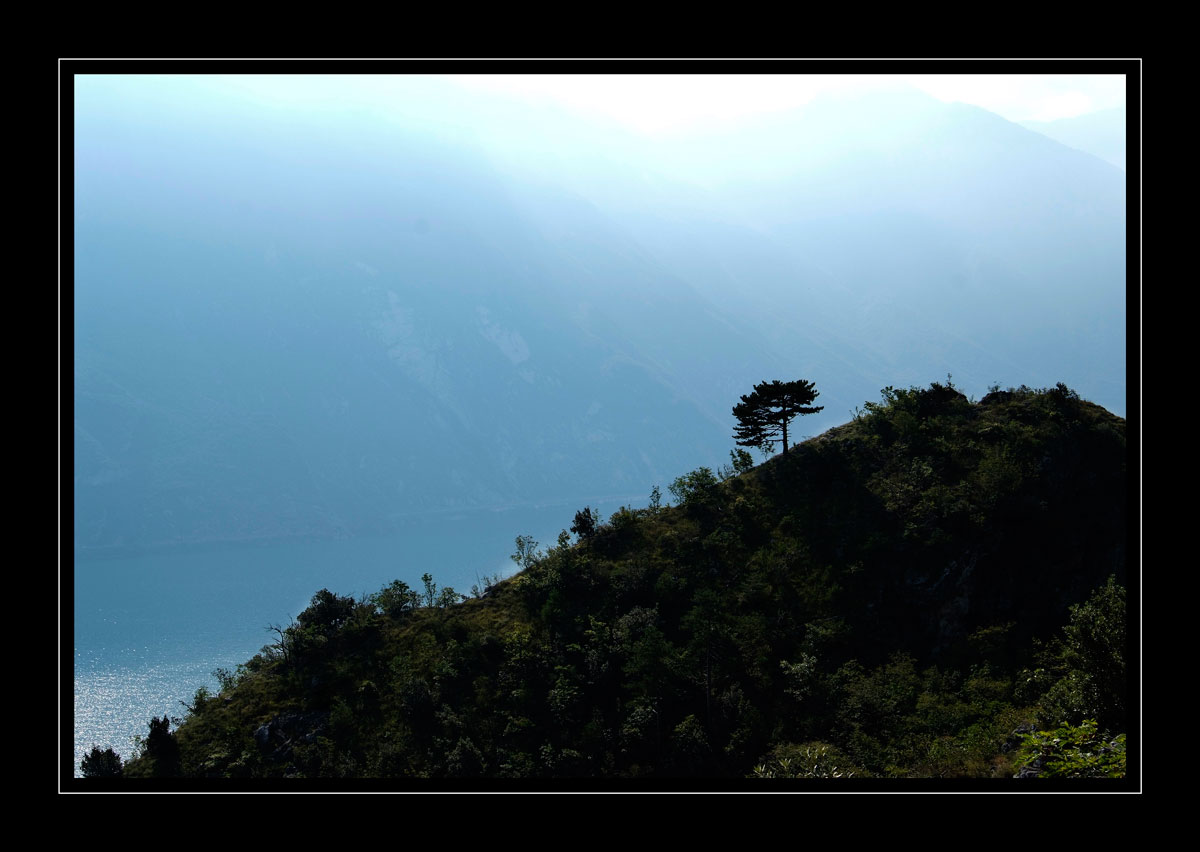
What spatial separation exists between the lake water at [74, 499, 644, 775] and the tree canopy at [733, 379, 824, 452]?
25533 mm

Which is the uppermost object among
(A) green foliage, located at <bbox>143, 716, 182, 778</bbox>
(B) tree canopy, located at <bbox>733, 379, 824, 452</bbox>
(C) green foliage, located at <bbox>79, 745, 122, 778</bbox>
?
(B) tree canopy, located at <bbox>733, 379, 824, 452</bbox>

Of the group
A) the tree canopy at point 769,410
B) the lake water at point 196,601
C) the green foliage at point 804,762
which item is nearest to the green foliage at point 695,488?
the tree canopy at point 769,410

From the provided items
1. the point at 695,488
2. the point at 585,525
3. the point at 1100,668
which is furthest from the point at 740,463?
the point at 1100,668

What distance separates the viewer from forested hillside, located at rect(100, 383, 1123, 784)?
22.3m

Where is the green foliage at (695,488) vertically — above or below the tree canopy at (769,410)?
below

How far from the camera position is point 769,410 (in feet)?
112

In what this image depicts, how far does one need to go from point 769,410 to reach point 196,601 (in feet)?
381

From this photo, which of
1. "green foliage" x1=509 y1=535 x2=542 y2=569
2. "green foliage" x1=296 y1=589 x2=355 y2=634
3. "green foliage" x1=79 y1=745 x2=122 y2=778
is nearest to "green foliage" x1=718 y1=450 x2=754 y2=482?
"green foliage" x1=509 y1=535 x2=542 y2=569

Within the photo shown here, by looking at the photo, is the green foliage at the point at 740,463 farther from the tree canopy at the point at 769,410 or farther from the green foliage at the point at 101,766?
the green foliage at the point at 101,766

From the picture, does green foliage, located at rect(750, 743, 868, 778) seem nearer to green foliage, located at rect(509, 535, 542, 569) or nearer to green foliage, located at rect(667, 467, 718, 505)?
green foliage, located at rect(667, 467, 718, 505)

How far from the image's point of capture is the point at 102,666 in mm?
82562

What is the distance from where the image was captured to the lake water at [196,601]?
68.3m

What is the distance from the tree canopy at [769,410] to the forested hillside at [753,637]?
7.55ft
